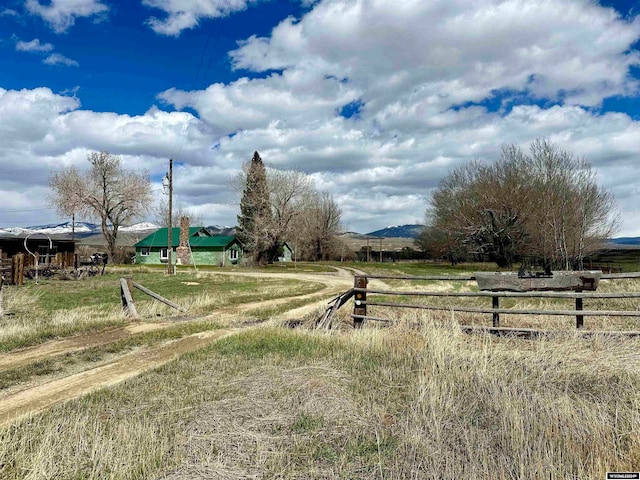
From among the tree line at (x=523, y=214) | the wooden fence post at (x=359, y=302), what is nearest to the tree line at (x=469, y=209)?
the tree line at (x=523, y=214)

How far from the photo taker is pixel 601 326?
9.62 metres

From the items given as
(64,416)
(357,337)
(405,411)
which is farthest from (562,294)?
(64,416)

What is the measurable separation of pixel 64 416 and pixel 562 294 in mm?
8679

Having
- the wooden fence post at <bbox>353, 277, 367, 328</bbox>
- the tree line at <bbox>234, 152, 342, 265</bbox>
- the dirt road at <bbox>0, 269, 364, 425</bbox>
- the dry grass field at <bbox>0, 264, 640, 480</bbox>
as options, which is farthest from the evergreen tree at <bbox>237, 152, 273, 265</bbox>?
the dry grass field at <bbox>0, 264, 640, 480</bbox>

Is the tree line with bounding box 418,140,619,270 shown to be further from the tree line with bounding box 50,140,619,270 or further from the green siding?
the green siding

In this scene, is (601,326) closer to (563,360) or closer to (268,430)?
(563,360)

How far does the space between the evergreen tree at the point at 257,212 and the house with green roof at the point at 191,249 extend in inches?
163

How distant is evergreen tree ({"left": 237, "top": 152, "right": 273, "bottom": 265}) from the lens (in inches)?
1892

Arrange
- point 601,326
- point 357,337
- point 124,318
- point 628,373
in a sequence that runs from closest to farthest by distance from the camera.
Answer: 1. point 628,373
2. point 357,337
3. point 601,326
4. point 124,318

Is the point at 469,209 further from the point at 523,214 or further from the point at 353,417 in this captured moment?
the point at 353,417

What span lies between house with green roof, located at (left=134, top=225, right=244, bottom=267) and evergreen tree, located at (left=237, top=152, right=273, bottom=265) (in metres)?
4.14

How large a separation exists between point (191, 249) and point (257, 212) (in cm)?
1068

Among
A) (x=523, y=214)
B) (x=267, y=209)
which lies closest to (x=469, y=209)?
(x=523, y=214)

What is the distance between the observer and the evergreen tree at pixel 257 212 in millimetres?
48062
